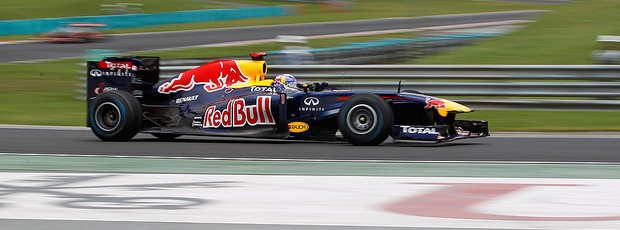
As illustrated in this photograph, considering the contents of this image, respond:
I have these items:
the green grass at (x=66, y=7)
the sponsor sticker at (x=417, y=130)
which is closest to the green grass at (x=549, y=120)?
the sponsor sticker at (x=417, y=130)

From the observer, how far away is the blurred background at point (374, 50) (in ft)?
48.3

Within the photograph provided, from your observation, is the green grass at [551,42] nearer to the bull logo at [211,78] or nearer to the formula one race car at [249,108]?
the formula one race car at [249,108]

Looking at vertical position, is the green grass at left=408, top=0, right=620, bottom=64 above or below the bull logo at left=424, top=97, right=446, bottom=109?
above

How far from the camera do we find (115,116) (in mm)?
12047

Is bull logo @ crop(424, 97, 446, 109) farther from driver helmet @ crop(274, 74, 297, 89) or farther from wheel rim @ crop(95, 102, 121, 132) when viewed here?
wheel rim @ crop(95, 102, 121, 132)

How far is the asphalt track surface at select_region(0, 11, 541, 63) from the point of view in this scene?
2711 centimetres

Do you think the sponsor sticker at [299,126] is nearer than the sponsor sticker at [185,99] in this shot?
Yes

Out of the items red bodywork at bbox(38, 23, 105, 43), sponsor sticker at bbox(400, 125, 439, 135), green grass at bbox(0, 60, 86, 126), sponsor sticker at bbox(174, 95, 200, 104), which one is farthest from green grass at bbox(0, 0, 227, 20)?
sponsor sticker at bbox(400, 125, 439, 135)

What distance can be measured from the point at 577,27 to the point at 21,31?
19.0m

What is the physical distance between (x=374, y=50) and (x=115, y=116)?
10410 millimetres

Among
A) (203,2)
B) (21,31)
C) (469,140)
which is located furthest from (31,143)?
(203,2)

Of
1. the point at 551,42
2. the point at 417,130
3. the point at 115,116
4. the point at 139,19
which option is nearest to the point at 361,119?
the point at 417,130

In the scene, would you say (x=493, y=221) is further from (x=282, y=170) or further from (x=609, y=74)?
(x=609, y=74)

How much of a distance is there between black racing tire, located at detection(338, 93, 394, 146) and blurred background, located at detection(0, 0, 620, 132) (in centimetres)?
278
